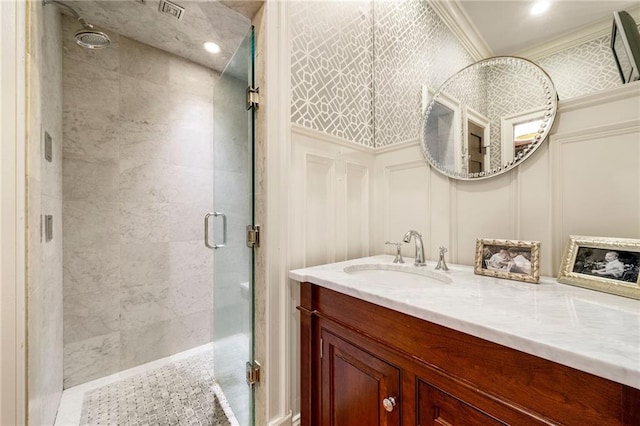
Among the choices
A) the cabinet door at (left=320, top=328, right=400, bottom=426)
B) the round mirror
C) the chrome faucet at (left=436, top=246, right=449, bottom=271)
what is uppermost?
the round mirror

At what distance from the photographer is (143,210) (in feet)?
6.24

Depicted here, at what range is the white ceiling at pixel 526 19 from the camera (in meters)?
0.87

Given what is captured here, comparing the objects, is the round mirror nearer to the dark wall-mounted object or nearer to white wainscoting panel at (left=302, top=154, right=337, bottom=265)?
the dark wall-mounted object

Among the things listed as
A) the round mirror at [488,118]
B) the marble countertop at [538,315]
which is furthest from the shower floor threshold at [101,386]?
the round mirror at [488,118]

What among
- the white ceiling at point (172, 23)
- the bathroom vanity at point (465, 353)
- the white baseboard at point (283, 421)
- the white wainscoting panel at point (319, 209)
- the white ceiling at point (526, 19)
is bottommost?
the white baseboard at point (283, 421)

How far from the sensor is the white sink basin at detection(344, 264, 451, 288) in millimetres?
1068

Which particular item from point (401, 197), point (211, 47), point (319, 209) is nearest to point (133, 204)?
point (211, 47)

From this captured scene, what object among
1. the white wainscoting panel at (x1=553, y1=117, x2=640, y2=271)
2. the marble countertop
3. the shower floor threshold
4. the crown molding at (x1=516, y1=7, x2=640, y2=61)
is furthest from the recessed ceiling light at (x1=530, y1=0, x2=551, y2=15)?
the shower floor threshold

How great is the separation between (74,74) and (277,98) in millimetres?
1553

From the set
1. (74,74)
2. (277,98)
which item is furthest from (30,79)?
(74,74)

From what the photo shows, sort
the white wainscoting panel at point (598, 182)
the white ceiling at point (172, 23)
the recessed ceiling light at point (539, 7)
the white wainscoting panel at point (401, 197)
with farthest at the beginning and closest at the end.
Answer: the white ceiling at point (172, 23) → the white wainscoting panel at point (401, 197) → the recessed ceiling light at point (539, 7) → the white wainscoting panel at point (598, 182)

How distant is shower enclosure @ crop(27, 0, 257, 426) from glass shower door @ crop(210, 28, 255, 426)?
0.01m

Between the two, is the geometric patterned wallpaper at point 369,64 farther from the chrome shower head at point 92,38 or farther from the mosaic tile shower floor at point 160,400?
the mosaic tile shower floor at point 160,400

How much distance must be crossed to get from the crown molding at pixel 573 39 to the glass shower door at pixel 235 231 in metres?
1.20
